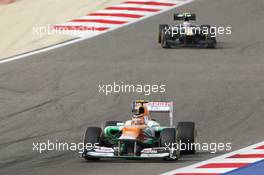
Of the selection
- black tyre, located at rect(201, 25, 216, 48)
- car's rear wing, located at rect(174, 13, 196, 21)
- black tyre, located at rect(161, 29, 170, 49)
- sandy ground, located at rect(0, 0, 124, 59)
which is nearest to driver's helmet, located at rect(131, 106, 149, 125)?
car's rear wing, located at rect(174, 13, 196, 21)

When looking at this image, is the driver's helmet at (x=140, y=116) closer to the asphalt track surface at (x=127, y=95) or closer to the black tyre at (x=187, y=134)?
the black tyre at (x=187, y=134)

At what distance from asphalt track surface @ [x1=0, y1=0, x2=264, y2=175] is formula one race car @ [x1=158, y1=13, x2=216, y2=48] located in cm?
31

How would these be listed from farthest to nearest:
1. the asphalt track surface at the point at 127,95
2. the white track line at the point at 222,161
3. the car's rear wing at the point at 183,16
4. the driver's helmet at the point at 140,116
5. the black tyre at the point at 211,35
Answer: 1. the black tyre at the point at 211,35
2. the car's rear wing at the point at 183,16
3. the asphalt track surface at the point at 127,95
4. the driver's helmet at the point at 140,116
5. the white track line at the point at 222,161

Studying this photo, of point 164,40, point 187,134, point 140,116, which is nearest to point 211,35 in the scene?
point 164,40

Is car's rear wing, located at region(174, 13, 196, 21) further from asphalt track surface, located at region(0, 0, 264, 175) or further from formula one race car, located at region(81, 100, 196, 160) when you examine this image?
formula one race car, located at region(81, 100, 196, 160)

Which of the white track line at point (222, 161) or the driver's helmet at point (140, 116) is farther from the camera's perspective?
the driver's helmet at point (140, 116)

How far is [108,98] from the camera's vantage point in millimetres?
24094

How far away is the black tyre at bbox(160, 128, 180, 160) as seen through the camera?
55.2 ft

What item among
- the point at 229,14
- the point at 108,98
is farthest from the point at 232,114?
the point at 229,14

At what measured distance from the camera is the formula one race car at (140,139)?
55.0ft

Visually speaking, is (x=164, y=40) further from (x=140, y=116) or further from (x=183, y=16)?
(x=140, y=116)

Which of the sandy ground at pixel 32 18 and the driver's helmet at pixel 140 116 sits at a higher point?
the sandy ground at pixel 32 18

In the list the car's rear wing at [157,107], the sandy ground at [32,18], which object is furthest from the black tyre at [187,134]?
the sandy ground at [32,18]

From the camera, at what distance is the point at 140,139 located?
17156mm
